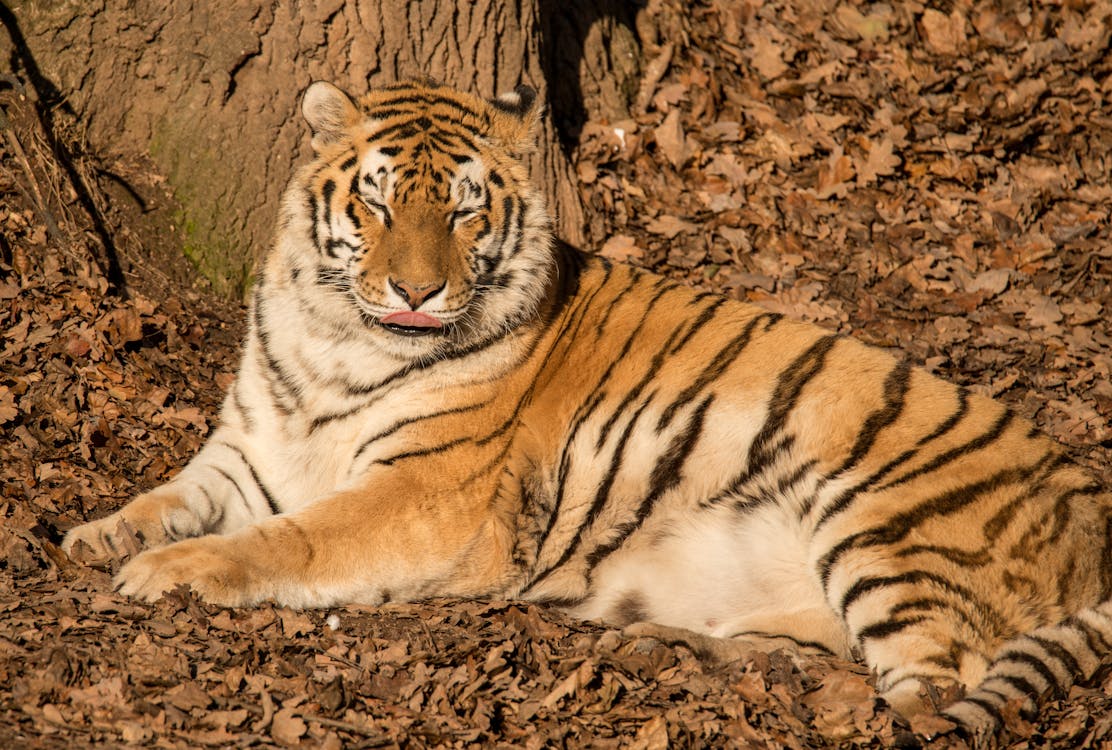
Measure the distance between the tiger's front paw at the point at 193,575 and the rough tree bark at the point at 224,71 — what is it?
2024 mm

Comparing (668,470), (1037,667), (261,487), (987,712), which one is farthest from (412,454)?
(1037,667)

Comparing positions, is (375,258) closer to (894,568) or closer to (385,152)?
(385,152)

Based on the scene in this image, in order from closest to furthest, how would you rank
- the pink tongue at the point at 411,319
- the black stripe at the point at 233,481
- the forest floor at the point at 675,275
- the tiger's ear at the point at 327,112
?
the forest floor at the point at 675,275 → the pink tongue at the point at 411,319 → the tiger's ear at the point at 327,112 → the black stripe at the point at 233,481

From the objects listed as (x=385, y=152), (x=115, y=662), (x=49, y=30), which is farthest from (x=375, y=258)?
(x=49, y=30)

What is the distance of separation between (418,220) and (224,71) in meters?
1.84

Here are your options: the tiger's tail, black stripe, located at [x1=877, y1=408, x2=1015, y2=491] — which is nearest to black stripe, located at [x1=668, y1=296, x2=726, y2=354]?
black stripe, located at [x1=877, y1=408, x2=1015, y2=491]

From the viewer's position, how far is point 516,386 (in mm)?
4027

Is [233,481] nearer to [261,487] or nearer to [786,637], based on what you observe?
[261,487]

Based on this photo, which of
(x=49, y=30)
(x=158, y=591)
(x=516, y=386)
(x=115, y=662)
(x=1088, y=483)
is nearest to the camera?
A: (x=115, y=662)

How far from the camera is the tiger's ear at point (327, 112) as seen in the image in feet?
Answer: 12.7

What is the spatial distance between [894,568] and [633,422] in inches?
41.9

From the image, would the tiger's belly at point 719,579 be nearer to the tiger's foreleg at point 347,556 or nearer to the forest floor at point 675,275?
the forest floor at point 675,275

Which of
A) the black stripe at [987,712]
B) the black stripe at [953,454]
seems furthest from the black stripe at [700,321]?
the black stripe at [987,712]

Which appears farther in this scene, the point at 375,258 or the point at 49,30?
the point at 49,30
